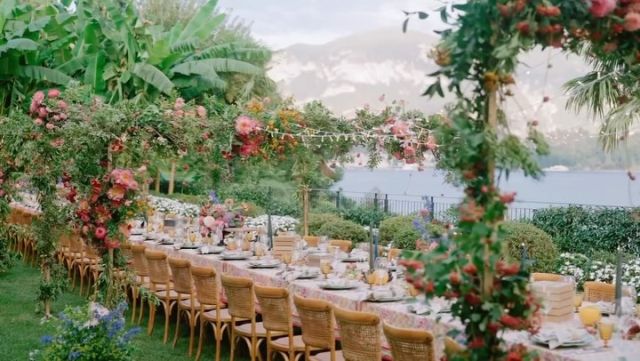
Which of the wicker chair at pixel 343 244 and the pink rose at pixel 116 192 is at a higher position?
the pink rose at pixel 116 192

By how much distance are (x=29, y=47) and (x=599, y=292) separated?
1032 centimetres

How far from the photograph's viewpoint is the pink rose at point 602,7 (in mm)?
2293

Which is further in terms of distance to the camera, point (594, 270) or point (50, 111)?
point (594, 270)

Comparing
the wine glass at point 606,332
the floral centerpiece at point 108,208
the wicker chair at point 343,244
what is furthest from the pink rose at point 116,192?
the wine glass at point 606,332

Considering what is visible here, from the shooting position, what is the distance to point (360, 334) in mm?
4461

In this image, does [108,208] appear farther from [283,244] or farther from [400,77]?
[400,77]

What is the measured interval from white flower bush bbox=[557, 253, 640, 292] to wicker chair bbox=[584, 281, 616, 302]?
13.6 ft

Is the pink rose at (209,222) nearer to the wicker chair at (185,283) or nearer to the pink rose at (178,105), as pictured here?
the wicker chair at (185,283)

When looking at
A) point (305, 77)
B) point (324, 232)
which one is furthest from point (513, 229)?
point (305, 77)

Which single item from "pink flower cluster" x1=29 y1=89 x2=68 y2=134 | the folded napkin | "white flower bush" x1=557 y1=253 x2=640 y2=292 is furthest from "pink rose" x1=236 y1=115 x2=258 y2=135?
"white flower bush" x1=557 y1=253 x2=640 y2=292

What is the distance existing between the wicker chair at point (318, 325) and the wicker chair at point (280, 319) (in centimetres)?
28

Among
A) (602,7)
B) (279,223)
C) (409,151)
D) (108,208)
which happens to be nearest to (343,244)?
(409,151)

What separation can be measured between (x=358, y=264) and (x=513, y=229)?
3.34 m

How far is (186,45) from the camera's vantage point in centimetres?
1562
